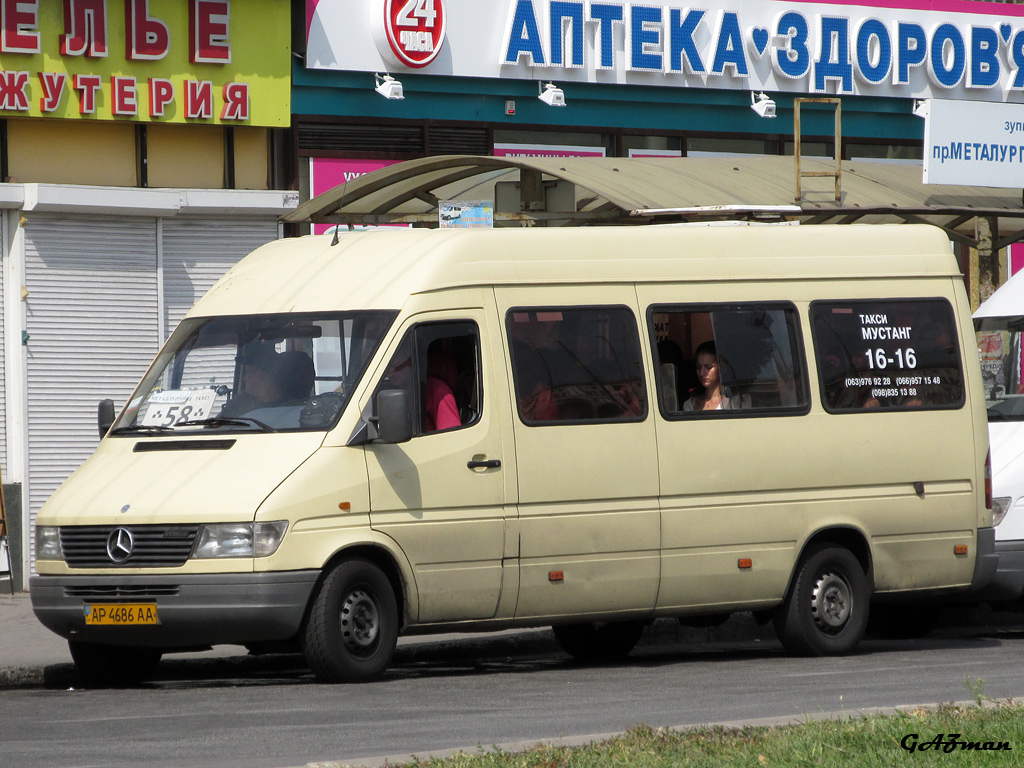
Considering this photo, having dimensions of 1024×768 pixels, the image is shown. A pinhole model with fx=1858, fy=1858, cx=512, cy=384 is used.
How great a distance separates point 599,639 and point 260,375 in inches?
134

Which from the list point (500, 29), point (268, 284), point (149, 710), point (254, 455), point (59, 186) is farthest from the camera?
point (500, 29)

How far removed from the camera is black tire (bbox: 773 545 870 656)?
11578mm

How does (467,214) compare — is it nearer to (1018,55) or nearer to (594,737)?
(594,737)

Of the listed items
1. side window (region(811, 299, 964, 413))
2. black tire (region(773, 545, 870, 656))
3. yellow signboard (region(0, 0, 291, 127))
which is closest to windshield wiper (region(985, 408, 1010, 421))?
side window (region(811, 299, 964, 413))

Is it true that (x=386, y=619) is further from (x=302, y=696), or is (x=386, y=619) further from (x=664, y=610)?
(x=664, y=610)

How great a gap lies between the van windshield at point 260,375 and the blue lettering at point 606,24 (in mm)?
8734

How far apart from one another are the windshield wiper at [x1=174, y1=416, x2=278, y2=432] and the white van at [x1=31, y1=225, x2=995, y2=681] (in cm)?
1

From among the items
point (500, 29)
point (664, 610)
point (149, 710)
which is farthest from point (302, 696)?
point (500, 29)

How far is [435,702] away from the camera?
9062 mm

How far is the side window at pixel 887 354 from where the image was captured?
1187cm

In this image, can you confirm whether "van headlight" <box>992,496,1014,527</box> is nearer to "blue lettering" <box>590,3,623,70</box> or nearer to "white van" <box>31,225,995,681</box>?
"white van" <box>31,225,995,681</box>

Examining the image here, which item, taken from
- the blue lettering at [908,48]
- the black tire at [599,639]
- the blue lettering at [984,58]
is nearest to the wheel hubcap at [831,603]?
the black tire at [599,639]

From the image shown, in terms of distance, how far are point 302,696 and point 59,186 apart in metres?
7.95

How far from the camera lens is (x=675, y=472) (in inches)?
436
